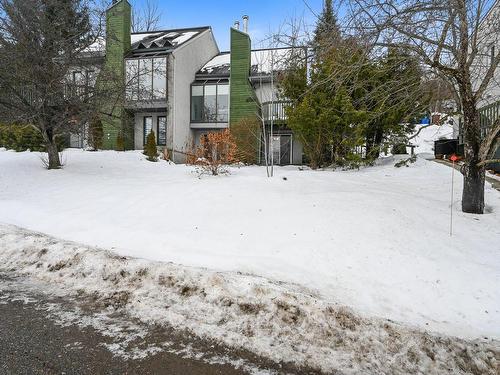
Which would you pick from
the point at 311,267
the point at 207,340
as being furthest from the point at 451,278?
the point at 207,340

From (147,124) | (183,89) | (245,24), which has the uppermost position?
(245,24)

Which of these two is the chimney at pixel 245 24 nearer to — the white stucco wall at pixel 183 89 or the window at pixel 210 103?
the white stucco wall at pixel 183 89

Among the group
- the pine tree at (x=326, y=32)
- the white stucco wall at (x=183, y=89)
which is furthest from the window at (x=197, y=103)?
the pine tree at (x=326, y=32)

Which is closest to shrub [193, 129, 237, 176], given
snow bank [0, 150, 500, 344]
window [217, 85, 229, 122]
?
snow bank [0, 150, 500, 344]

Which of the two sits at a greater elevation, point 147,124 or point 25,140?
point 147,124

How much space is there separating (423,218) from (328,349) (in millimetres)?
4045

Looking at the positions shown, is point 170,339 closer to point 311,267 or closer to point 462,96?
point 311,267

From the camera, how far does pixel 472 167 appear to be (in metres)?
6.55

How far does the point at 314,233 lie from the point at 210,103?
58.1 ft

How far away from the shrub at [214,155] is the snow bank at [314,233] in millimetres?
1263

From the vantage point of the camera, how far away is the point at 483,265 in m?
4.43

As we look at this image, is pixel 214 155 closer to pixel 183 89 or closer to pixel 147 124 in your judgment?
pixel 183 89

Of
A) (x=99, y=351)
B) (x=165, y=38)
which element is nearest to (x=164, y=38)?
(x=165, y=38)

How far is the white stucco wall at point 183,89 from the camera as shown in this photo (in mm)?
20156
